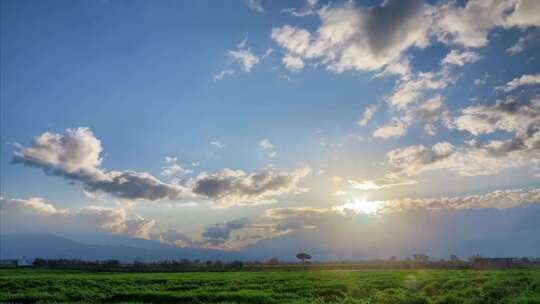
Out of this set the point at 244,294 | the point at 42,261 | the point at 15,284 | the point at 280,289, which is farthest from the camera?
the point at 42,261

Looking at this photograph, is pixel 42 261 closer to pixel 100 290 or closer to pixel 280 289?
pixel 100 290

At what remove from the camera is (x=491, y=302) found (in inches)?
1123

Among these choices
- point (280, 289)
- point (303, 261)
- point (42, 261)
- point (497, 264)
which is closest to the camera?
point (280, 289)

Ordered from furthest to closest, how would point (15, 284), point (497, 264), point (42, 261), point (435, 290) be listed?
1. point (42, 261)
2. point (497, 264)
3. point (15, 284)
4. point (435, 290)

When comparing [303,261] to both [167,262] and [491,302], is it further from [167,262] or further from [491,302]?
[491,302]

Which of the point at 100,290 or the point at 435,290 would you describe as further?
the point at 100,290

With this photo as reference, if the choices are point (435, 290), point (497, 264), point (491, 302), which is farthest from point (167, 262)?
point (491, 302)

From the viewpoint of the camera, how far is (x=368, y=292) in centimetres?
3959

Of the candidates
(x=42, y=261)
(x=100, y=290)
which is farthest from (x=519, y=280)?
(x=42, y=261)

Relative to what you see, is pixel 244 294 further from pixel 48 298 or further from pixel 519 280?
pixel 519 280

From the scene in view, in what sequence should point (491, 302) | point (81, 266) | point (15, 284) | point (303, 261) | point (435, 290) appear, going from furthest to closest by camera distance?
point (303, 261) < point (81, 266) < point (15, 284) < point (435, 290) < point (491, 302)

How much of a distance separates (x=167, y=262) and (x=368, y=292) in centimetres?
9244

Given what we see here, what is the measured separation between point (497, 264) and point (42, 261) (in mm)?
114915

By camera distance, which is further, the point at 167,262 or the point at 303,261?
the point at 303,261
